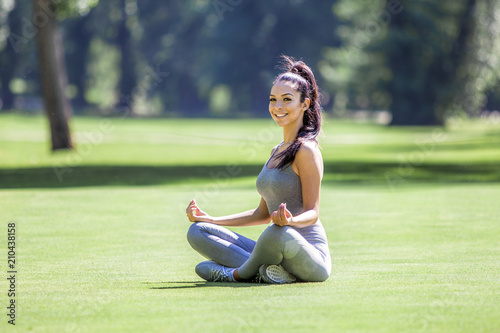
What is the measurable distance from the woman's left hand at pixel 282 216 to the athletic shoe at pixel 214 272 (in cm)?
96

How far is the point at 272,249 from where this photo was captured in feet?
22.9

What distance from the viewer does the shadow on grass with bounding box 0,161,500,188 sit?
21.6m

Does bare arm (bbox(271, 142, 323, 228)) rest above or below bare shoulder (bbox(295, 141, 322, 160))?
below

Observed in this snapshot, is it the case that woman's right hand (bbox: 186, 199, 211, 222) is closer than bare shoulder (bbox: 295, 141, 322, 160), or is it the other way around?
bare shoulder (bbox: 295, 141, 322, 160)

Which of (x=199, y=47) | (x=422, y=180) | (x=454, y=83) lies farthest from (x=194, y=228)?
(x=199, y=47)

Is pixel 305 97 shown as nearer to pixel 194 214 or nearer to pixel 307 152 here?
pixel 307 152

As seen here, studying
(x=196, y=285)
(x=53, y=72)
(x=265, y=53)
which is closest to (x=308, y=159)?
(x=196, y=285)

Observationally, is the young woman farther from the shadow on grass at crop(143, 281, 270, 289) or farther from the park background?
the park background

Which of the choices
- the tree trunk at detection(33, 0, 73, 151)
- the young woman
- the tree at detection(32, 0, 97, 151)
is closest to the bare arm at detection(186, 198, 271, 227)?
the young woman

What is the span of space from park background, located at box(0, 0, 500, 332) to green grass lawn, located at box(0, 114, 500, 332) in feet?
0.09

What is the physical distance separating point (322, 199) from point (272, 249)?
33.0ft

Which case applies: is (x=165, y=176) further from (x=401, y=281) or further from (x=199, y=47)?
(x=199, y=47)

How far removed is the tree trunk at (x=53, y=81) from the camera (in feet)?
99.8

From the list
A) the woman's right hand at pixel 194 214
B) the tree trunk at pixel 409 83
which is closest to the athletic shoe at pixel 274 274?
the woman's right hand at pixel 194 214
